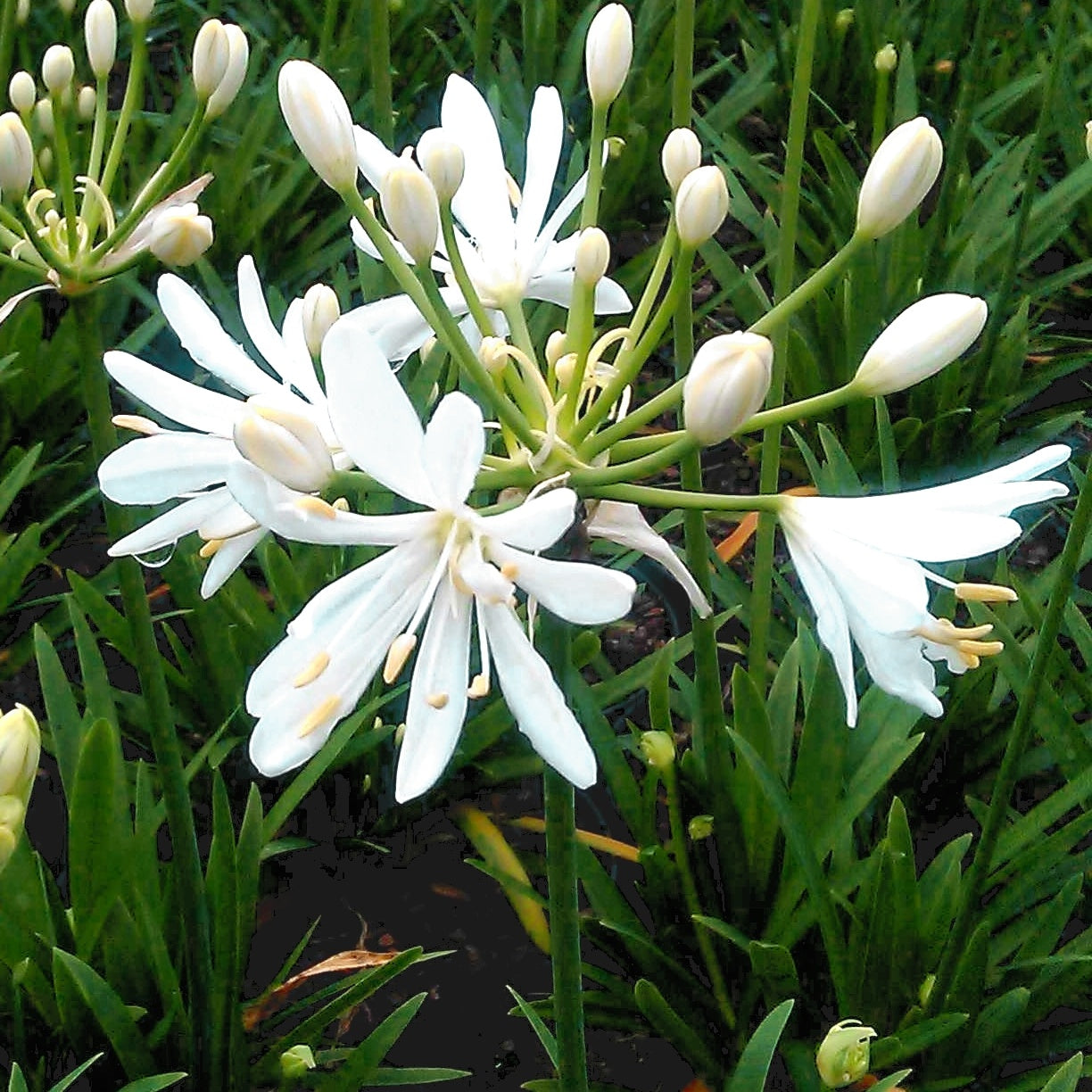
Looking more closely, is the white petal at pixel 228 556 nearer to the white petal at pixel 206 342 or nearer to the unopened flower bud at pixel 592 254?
the white petal at pixel 206 342

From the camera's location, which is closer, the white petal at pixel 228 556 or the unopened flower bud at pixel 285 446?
the unopened flower bud at pixel 285 446

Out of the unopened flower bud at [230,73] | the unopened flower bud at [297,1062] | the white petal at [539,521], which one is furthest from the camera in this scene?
the unopened flower bud at [297,1062]

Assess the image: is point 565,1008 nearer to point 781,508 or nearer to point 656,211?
point 781,508

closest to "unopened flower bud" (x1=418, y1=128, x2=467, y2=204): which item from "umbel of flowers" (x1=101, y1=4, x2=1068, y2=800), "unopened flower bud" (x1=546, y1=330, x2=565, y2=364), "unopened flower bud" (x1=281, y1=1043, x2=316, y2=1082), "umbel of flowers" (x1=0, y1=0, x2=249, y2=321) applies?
"umbel of flowers" (x1=101, y1=4, x2=1068, y2=800)

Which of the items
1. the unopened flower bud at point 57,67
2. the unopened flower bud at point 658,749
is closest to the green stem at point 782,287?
the unopened flower bud at point 658,749

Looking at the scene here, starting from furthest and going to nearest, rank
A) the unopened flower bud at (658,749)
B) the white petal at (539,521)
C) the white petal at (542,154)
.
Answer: the unopened flower bud at (658,749)
the white petal at (542,154)
the white petal at (539,521)

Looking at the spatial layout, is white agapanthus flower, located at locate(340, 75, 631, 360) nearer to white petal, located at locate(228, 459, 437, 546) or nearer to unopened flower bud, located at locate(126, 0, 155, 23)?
white petal, located at locate(228, 459, 437, 546)
